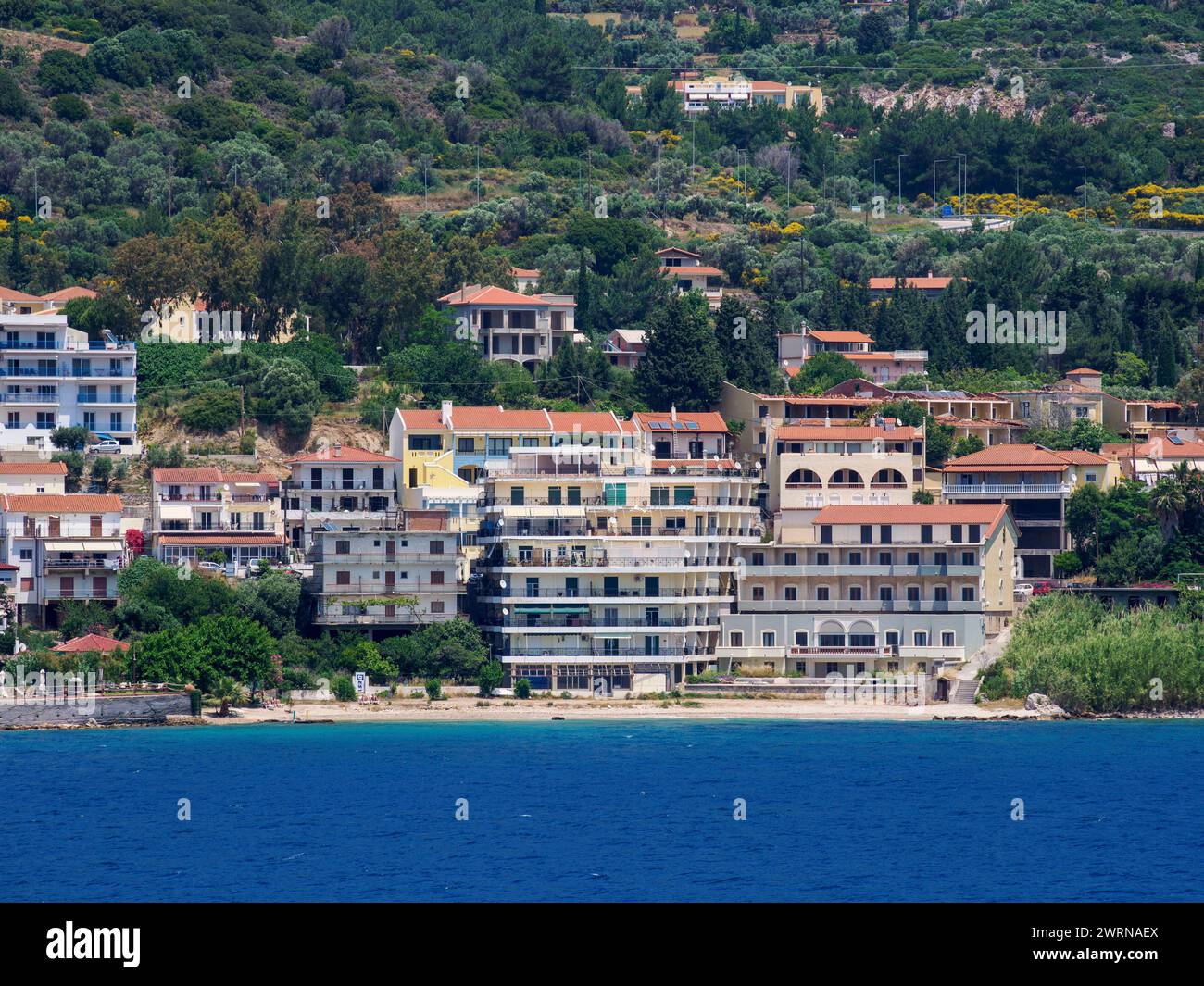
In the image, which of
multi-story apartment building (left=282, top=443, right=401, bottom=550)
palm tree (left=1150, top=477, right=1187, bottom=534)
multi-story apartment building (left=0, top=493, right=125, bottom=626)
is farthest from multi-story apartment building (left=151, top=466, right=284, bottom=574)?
palm tree (left=1150, top=477, right=1187, bottom=534)

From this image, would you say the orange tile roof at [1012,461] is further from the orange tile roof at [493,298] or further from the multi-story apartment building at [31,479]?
the multi-story apartment building at [31,479]

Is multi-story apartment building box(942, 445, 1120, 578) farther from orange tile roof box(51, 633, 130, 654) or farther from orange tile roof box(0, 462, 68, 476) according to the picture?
orange tile roof box(0, 462, 68, 476)

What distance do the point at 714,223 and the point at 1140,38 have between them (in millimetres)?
65602

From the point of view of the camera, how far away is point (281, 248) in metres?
95.5

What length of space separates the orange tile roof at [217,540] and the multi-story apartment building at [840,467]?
19.1 metres

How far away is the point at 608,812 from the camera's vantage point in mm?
55156

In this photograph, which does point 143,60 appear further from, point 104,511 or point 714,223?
point 104,511

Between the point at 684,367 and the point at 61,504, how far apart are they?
27.4 metres

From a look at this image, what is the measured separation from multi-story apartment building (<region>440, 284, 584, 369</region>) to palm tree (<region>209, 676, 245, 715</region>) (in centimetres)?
3406

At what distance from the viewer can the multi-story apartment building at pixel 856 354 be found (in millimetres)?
100062

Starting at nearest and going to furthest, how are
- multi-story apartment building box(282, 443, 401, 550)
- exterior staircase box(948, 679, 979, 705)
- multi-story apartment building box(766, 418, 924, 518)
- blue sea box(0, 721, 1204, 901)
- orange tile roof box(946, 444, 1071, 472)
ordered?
1. blue sea box(0, 721, 1204, 901)
2. exterior staircase box(948, 679, 979, 705)
3. multi-story apartment building box(766, 418, 924, 518)
4. orange tile roof box(946, 444, 1071, 472)
5. multi-story apartment building box(282, 443, 401, 550)

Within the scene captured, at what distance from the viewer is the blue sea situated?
45250 millimetres

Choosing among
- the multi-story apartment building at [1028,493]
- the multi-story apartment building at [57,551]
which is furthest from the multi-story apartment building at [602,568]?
the multi-story apartment building at [57,551]

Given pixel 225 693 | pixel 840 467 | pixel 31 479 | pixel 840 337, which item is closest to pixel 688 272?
pixel 840 337
